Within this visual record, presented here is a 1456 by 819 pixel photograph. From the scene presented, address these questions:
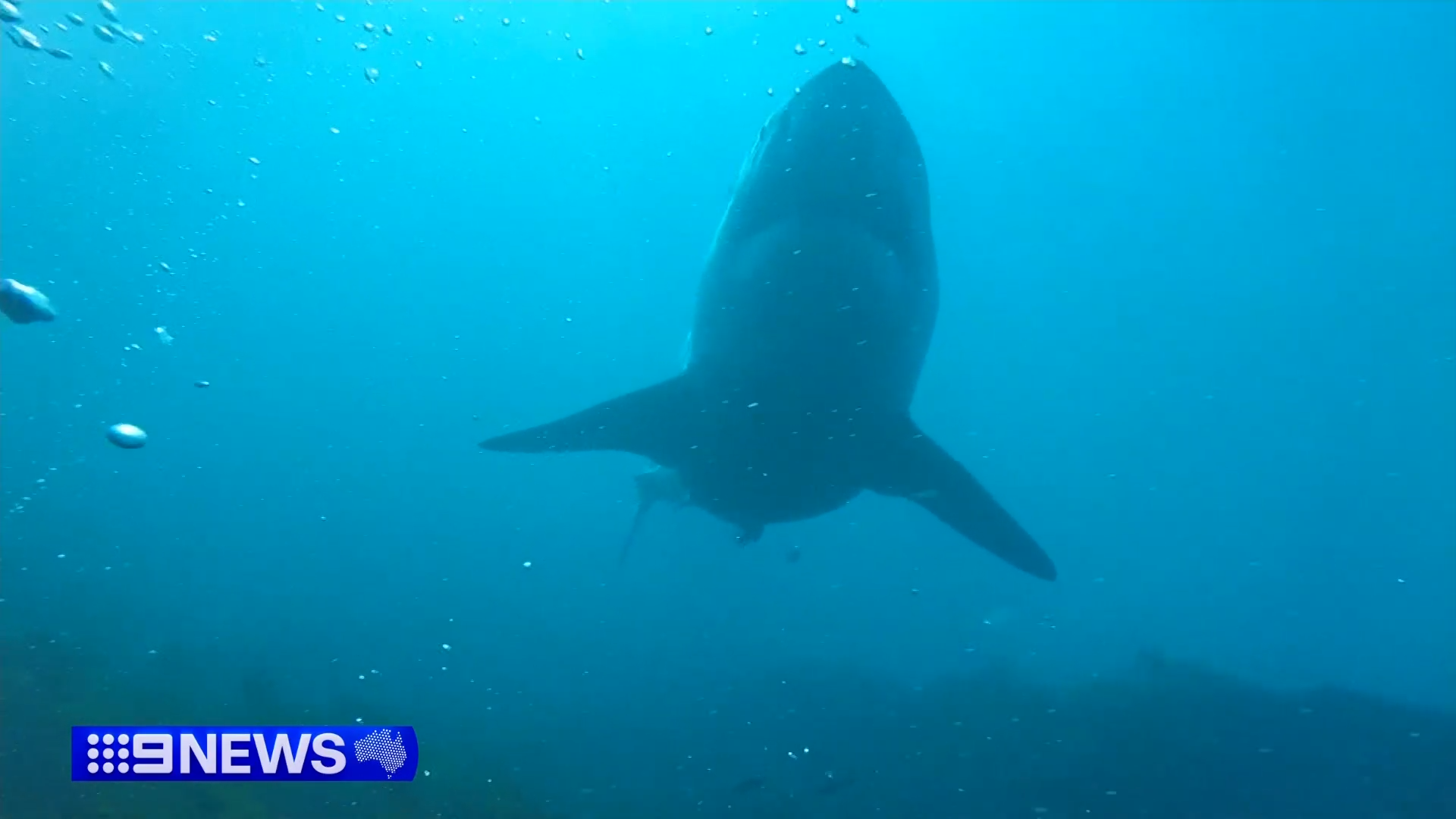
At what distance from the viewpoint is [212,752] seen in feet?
19.5

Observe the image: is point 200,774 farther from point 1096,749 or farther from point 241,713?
point 1096,749

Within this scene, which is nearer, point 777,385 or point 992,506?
point 777,385

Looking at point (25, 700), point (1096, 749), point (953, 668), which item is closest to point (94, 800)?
point (25, 700)

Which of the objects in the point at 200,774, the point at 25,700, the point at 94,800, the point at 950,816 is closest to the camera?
the point at 200,774

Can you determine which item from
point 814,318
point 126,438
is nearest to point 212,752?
point 126,438

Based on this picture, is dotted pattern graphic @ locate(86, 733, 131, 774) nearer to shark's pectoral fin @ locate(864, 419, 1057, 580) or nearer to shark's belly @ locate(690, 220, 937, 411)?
shark's belly @ locate(690, 220, 937, 411)

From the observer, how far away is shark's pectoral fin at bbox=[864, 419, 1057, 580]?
20.2 feet

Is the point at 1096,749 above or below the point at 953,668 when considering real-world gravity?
below

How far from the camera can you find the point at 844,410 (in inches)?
213

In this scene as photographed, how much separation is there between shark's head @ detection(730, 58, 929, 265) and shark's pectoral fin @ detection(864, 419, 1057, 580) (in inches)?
81.5

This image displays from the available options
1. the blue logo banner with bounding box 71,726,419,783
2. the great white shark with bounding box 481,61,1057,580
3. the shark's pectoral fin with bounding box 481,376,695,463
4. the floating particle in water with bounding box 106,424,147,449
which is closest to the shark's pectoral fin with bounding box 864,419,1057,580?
the great white shark with bounding box 481,61,1057,580

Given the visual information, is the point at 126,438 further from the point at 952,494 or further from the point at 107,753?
the point at 952,494

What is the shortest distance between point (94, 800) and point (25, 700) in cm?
545

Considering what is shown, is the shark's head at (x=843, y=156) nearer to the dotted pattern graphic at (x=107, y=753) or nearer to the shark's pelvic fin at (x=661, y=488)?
the shark's pelvic fin at (x=661, y=488)
